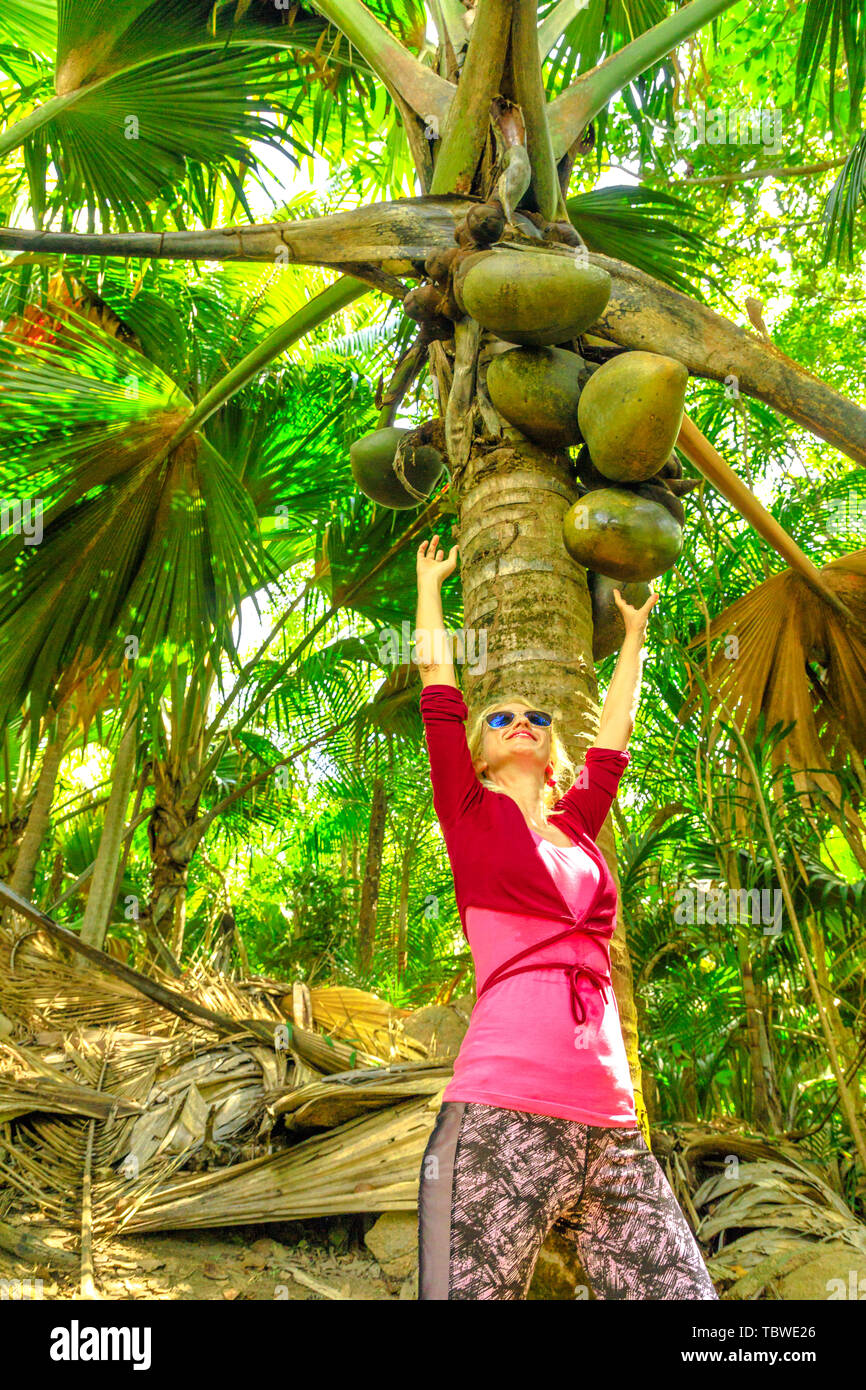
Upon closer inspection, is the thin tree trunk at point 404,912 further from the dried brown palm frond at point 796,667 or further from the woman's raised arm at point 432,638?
the woman's raised arm at point 432,638

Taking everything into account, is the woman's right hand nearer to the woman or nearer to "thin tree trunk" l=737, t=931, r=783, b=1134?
the woman

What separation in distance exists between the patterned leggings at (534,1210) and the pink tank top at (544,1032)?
33mm

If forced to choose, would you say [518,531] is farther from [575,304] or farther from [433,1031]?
[433,1031]

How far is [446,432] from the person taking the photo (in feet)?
8.54

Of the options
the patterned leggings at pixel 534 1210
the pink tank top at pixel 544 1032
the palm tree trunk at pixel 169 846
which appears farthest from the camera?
the palm tree trunk at pixel 169 846

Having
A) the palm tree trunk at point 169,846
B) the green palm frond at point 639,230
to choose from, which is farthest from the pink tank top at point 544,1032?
the palm tree trunk at point 169,846

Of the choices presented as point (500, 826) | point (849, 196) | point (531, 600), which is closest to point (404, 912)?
point (849, 196)

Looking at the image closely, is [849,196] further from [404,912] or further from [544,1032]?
[404,912]

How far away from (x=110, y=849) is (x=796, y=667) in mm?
3814

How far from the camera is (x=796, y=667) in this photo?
4297 mm

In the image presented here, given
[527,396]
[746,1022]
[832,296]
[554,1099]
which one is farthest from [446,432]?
[832,296]

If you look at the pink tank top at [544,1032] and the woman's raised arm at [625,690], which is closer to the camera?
the pink tank top at [544,1032]

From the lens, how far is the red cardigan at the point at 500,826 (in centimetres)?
182
